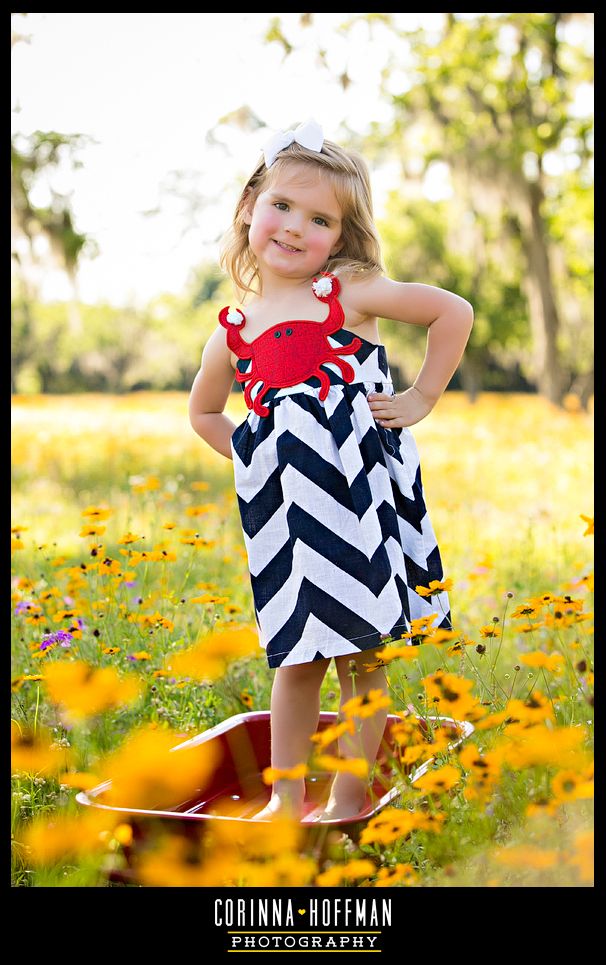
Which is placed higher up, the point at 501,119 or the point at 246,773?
the point at 501,119

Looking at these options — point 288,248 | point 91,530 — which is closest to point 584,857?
point 288,248

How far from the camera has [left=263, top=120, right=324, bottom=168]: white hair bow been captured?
2465mm

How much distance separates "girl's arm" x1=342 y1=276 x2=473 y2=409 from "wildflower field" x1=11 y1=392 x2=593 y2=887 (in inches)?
22.5

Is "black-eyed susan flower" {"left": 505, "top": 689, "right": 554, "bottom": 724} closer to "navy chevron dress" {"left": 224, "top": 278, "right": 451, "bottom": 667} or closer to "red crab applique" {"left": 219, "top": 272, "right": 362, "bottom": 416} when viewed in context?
"navy chevron dress" {"left": 224, "top": 278, "right": 451, "bottom": 667}

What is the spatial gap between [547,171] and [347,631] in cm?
1210

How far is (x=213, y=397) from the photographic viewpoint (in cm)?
271

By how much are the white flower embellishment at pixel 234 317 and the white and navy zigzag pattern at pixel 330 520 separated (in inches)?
8.8

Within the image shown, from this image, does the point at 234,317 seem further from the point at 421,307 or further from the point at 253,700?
the point at 253,700

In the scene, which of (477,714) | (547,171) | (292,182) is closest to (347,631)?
(477,714)

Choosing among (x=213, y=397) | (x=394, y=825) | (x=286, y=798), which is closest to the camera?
(x=394, y=825)

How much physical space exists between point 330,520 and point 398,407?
1.23ft

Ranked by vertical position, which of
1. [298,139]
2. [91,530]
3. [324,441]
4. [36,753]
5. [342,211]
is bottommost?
[36,753]

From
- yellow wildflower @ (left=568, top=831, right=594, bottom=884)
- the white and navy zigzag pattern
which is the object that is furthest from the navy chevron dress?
yellow wildflower @ (left=568, top=831, right=594, bottom=884)
